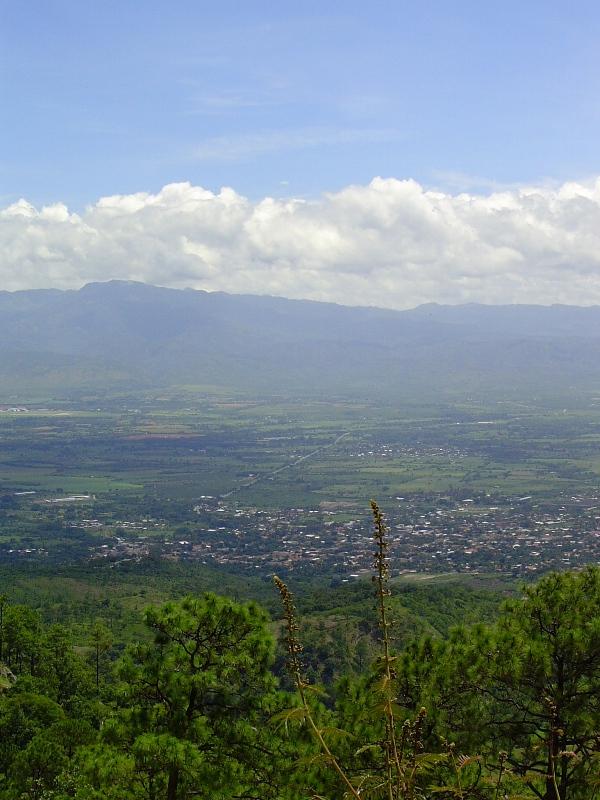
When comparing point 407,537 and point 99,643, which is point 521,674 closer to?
point 99,643

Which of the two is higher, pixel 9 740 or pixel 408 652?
pixel 408 652

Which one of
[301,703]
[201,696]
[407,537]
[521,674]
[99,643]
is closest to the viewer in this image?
[301,703]

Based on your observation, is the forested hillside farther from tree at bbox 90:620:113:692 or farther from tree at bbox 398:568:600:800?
tree at bbox 90:620:113:692

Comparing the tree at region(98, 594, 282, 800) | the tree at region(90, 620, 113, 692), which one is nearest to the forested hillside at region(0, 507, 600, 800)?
the tree at region(98, 594, 282, 800)

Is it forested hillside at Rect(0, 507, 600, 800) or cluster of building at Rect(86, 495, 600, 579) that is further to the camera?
cluster of building at Rect(86, 495, 600, 579)

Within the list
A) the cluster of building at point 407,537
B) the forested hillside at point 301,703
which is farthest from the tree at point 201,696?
the cluster of building at point 407,537

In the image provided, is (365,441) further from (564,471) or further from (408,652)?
(408,652)

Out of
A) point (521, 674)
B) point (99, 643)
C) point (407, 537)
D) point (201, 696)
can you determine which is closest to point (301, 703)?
point (201, 696)

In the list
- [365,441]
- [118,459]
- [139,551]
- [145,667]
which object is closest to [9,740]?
[145,667]

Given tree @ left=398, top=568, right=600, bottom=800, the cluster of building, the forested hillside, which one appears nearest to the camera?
the forested hillside

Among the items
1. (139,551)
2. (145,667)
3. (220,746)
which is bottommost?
(139,551)

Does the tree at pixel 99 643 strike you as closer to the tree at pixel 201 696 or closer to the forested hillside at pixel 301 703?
the forested hillside at pixel 301 703
